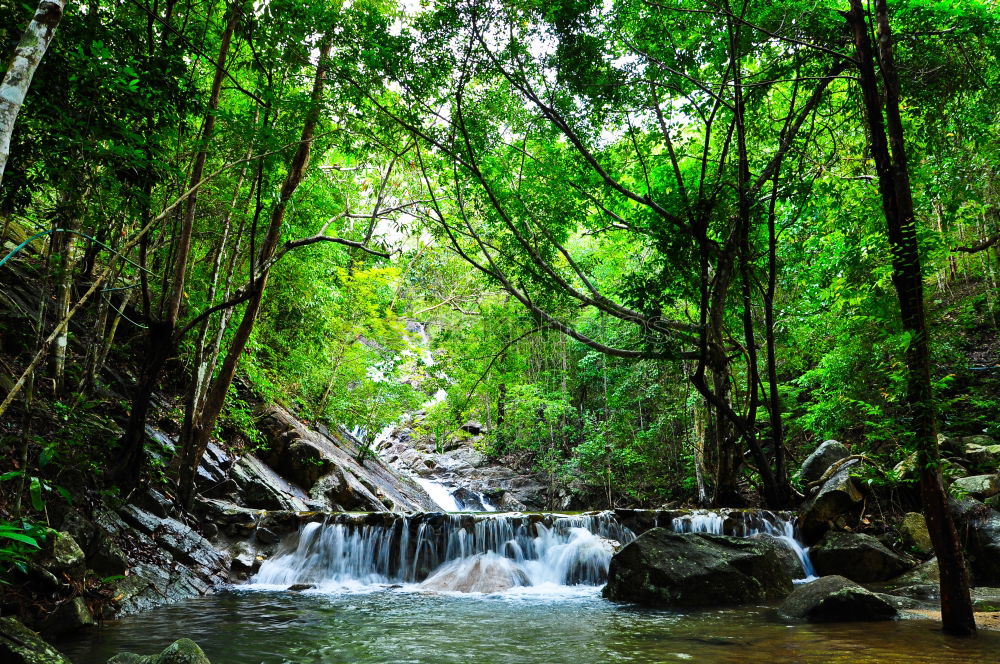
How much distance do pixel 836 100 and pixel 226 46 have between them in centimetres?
927

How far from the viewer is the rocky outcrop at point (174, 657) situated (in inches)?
142

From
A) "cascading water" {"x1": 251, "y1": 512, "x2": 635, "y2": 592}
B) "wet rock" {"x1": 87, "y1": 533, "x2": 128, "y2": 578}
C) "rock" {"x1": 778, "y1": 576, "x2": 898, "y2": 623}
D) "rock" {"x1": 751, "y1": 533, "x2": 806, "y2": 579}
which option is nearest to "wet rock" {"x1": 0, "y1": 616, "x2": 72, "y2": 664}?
"wet rock" {"x1": 87, "y1": 533, "x2": 128, "y2": 578}

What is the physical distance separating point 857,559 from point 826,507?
1232 millimetres

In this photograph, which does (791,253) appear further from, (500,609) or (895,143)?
(500,609)

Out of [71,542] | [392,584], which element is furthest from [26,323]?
[392,584]

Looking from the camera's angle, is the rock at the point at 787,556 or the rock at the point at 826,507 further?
the rock at the point at 826,507

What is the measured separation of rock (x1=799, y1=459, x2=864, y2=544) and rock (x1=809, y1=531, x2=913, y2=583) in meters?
0.43

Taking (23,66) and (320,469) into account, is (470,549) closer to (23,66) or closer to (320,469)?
(320,469)

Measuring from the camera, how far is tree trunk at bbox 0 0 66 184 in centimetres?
302

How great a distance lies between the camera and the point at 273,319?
13.6 m

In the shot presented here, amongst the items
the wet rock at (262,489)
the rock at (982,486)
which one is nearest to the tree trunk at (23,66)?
the wet rock at (262,489)

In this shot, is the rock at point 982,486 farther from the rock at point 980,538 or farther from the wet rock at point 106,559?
the wet rock at point 106,559

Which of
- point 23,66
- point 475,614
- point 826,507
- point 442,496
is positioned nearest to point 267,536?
point 475,614

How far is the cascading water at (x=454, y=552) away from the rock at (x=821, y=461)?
3.90 meters
